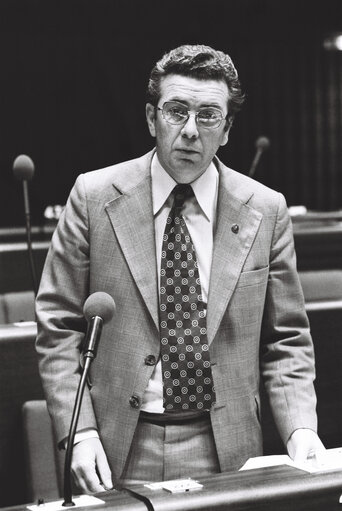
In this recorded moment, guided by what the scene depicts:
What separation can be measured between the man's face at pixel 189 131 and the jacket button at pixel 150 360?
0.38 meters

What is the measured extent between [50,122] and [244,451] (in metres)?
5.92

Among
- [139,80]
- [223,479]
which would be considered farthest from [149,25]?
[223,479]

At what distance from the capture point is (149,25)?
716 cm

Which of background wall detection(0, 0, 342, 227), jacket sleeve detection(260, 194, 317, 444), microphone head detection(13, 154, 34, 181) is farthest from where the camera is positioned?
background wall detection(0, 0, 342, 227)

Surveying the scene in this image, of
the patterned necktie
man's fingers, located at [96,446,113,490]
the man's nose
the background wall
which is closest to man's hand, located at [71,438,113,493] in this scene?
man's fingers, located at [96,446,113,490]

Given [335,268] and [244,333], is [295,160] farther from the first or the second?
[244,333]

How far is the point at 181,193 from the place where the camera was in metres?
1.72

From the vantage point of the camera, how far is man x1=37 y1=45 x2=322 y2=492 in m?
1.61

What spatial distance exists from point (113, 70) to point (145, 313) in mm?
6007

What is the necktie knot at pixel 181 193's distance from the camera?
1.72m

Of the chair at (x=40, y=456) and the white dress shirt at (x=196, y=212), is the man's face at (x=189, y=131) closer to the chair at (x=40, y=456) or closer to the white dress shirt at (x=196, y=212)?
the white dress shirt at (x=196, y=212)

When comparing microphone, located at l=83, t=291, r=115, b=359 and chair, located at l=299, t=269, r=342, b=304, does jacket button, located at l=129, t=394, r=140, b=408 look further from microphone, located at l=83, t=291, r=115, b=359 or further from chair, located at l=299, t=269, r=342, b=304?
chair, located at l=299, t=269, r=342, b=304

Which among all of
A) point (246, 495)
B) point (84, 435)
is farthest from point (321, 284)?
point (246, 495)

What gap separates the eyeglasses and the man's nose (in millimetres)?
13
